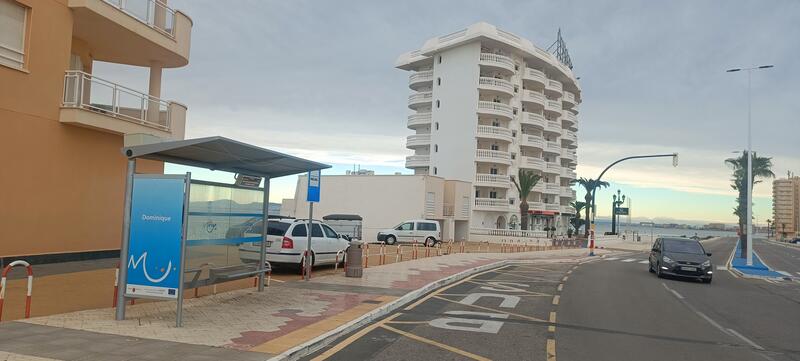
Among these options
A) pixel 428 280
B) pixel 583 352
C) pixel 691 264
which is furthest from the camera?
pixel 691 264

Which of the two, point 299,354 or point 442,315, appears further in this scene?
point 442,315

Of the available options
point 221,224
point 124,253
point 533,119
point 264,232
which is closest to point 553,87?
point 533,119

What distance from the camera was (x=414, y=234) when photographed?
4031 centimetres

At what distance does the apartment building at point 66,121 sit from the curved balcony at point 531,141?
184 feet

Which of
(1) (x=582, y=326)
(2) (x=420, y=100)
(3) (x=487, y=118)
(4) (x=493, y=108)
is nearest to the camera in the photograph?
(1) (x=582, y=326)

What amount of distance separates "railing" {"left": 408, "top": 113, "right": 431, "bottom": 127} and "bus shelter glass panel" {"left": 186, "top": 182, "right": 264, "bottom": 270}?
60167mm

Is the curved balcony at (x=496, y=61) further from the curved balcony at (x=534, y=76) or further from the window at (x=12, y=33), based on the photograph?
the window at (x=12, y=33)

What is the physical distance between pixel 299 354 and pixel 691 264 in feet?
57.0

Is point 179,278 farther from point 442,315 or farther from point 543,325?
point 543,325

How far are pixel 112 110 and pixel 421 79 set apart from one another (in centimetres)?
5830

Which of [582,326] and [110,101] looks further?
[110,101]

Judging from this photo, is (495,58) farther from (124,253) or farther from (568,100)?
(124,253)

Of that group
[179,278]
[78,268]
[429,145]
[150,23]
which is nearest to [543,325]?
[179,278]

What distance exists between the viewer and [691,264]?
20.3m
